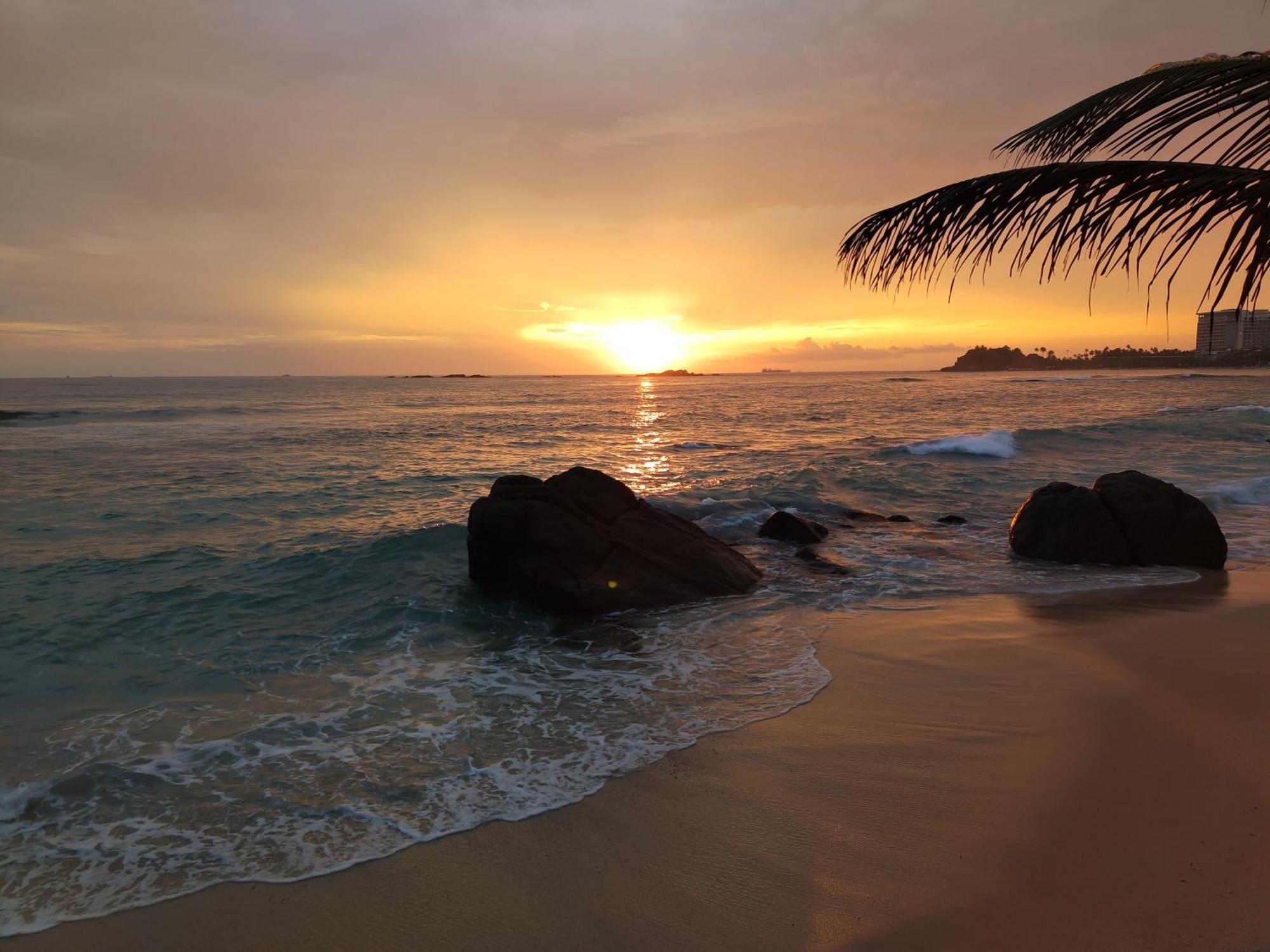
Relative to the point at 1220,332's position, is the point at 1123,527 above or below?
below

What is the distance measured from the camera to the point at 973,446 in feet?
81.7

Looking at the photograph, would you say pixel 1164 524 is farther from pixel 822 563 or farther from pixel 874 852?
pixel 874 852

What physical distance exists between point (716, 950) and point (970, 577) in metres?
7.57

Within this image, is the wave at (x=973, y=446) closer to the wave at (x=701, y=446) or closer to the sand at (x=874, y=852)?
the wave at (x=701, y=446)

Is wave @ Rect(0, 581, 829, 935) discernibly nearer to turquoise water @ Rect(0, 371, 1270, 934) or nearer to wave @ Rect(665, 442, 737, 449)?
turquoise water @ Rect(0, 371, 1270, 934)

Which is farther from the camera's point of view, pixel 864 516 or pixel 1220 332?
pixel 864 516

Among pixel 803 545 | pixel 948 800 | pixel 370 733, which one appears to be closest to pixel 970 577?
pixel 803 545

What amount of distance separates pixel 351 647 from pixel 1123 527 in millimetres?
10017

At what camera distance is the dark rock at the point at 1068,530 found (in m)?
9.91

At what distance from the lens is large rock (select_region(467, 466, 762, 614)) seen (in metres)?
8.64

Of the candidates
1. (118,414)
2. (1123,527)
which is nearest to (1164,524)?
(1123,527)

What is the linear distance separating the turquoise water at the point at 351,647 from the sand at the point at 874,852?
13.8 inches

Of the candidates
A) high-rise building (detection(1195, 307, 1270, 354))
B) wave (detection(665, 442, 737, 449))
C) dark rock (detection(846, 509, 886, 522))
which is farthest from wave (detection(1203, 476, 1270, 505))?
wave (detection(665, 442, 737, 449))

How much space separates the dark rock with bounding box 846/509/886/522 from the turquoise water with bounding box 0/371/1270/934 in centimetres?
24
